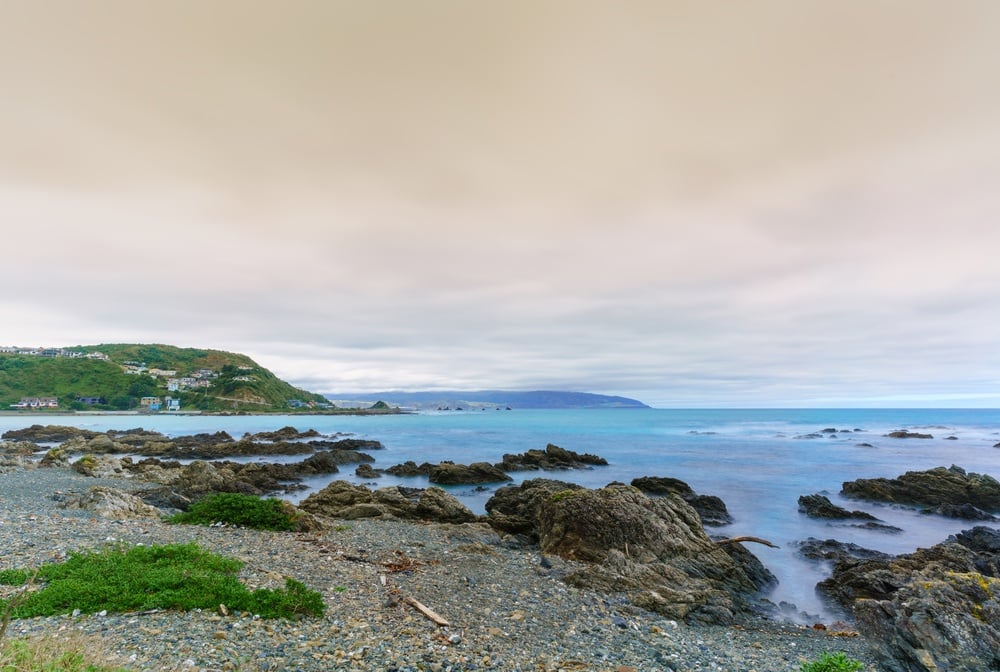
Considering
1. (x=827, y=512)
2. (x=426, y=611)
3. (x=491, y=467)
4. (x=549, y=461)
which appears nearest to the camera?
(x=426, y=611)

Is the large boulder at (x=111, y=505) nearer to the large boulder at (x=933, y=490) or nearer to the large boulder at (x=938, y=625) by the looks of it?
the large boulder at (x=938, y=625)

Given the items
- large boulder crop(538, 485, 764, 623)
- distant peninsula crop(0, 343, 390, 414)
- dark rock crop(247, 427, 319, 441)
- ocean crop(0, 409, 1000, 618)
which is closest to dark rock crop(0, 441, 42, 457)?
dark rock crop(247, 427, 319, 441)

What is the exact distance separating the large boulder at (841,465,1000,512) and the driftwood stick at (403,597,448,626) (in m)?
35.9

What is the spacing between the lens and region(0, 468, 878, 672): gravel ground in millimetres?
7484

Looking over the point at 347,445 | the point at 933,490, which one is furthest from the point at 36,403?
the point at 933,490

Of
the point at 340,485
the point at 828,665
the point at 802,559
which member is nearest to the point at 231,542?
the point at 340,485

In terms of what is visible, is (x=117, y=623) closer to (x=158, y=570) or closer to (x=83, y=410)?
(x=158, y=570)

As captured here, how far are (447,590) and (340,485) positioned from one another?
1659 cm

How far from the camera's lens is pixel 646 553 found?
15930 millimetres

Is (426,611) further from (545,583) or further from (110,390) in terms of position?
(110,390)

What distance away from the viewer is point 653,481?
33.4 m

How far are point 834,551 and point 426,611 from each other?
19.2 metres

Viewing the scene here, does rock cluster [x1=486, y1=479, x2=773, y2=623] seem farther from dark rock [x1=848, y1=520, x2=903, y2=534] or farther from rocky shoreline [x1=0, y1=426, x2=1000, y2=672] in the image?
dark rock [x1=848, y1=520, x2=903, y2=534]

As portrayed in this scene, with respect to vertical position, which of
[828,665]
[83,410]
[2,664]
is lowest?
[83,410]
